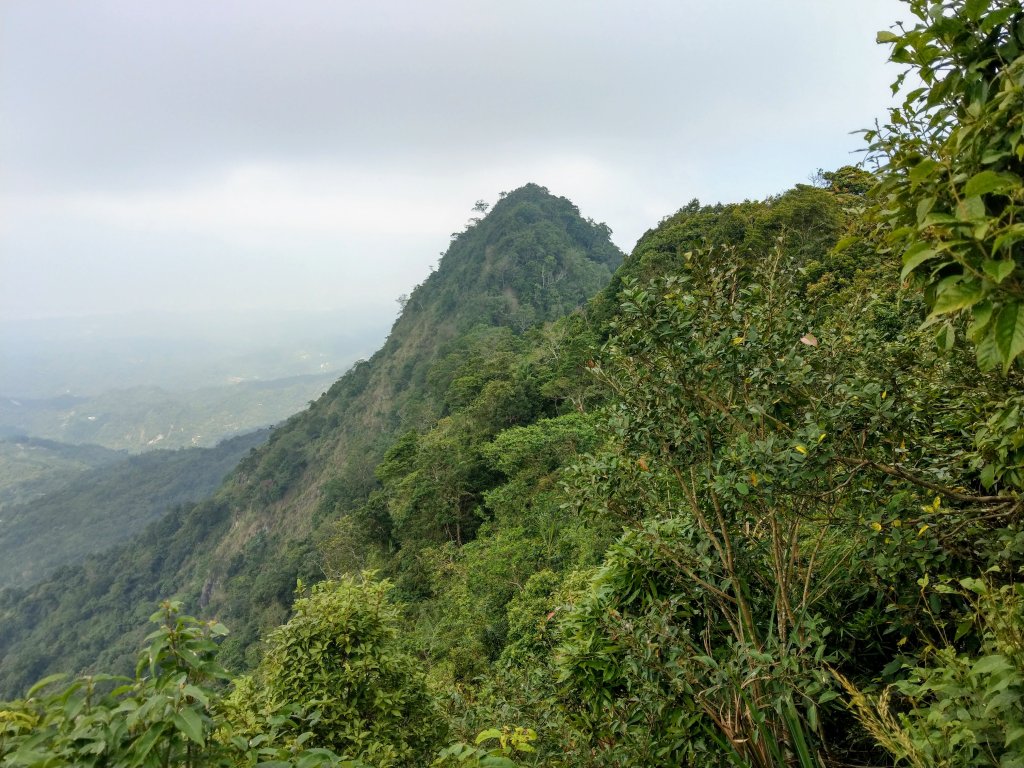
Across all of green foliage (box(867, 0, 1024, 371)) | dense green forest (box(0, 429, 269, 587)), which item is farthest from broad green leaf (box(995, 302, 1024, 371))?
dense green forest (box(0, 429, 269, 587))

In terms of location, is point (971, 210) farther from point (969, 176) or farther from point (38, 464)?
point (38, 464)

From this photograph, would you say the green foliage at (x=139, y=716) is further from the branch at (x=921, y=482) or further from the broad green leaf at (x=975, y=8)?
the broad green leaf at (x=975, y=8)

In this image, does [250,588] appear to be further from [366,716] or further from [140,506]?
[140,506]

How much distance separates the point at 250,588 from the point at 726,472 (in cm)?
4059

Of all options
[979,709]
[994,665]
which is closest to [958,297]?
[994,665]

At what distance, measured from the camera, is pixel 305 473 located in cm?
5003

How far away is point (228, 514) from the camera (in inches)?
2024

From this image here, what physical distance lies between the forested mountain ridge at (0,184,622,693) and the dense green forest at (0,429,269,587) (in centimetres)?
1830

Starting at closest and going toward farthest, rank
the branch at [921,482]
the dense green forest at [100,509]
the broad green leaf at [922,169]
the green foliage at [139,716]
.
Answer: the green foliage at [139,716] < the broad green leaf at [922,169] < the branch at [921,482] < the dense green forest at [100,509]

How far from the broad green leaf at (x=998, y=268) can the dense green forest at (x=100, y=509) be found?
8434 cm

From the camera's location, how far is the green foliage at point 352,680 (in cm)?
371

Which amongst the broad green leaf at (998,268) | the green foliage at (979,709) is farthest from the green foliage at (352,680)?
the broad green leaf at (998,268)

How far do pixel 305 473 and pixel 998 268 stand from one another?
53484 millimetres

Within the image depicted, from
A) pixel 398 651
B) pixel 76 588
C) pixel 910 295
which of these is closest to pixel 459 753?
pixel 910 295
